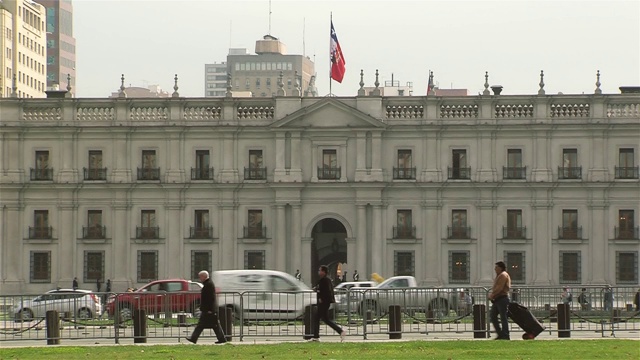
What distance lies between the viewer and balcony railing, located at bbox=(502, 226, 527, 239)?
256 ft

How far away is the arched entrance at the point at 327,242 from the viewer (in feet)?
265

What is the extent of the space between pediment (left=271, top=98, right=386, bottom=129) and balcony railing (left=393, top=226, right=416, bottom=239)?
17.7 feet

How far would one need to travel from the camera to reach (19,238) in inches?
3110

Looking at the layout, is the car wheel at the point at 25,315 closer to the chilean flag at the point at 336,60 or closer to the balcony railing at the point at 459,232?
the balcony railing at the point at 459,232

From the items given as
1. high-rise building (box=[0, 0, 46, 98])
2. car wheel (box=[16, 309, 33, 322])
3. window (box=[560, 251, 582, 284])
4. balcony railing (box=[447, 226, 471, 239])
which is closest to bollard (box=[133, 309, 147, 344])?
car wheel (box=[16, 309, 33, 322])

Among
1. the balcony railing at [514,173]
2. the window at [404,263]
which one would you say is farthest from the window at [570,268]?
the window at [404,263]

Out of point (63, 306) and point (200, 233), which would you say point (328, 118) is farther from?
point (63, 306)

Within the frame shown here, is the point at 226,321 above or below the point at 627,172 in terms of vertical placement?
below

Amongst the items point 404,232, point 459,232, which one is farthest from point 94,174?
point 459,232

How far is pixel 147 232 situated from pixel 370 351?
47.3 m

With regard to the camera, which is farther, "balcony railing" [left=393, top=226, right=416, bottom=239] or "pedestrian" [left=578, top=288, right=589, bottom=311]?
"balcony railing" [left=393, top=226, right=416, bottom=239]

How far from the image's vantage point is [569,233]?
78000mm

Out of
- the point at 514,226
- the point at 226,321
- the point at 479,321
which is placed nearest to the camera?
the point at 226,321

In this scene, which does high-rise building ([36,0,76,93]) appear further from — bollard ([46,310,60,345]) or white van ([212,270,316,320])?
bollard ([46,310,60,345])
